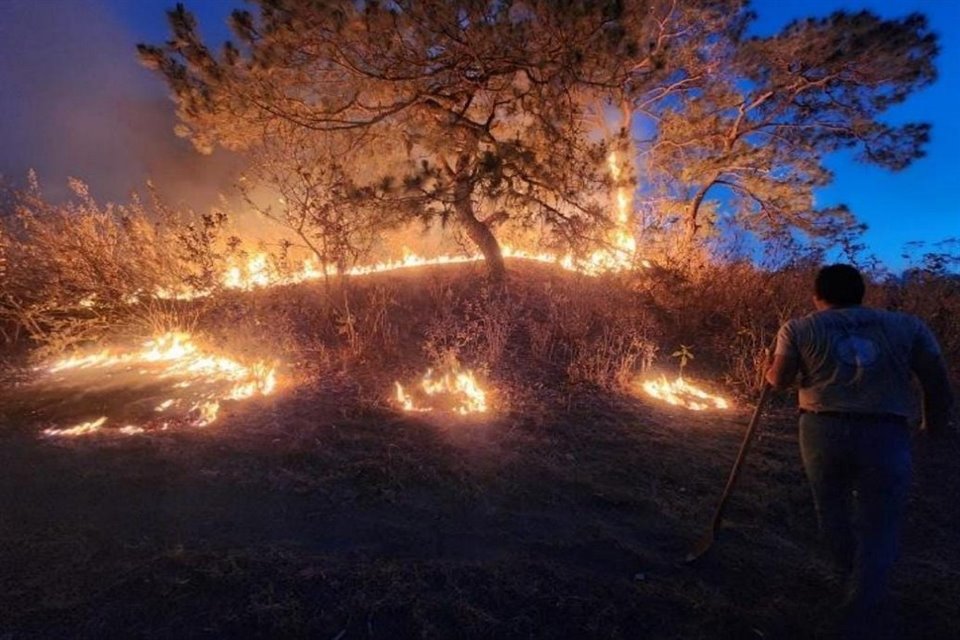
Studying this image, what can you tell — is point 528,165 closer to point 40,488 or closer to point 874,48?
point 40,488

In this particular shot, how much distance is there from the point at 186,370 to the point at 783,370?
6318 millimetres

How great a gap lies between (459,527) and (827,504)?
2.04 metres

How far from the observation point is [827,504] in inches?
109

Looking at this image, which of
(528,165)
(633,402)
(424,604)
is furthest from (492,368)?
(424,604)

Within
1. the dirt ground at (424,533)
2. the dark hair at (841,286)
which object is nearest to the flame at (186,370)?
the dirt ground at (424,533)

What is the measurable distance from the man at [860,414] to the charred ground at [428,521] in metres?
0.38

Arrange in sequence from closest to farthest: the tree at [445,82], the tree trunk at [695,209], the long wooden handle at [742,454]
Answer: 1. the long wooden handle at [742,454]
2. the tree at [445,82]
3. the tree trunk at [695,209]

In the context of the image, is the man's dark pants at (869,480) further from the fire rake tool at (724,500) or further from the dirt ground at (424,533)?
the fire rake tool at (724,500)

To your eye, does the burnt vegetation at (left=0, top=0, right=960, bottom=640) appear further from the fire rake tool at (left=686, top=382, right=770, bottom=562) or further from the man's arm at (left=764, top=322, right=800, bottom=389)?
the man's arm at (left=764, top=322, right=800, bottom=389)

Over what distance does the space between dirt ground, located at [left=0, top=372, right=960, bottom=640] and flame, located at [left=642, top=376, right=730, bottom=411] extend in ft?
1.97

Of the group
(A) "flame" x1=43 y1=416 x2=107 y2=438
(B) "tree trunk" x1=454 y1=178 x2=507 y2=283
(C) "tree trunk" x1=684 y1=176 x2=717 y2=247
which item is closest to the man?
(A) "flame" x1=43 y1=416 x2=107 y2=438

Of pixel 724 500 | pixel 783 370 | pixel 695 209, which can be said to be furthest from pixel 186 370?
pixel 695 209

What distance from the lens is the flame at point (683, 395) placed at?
591 centimetres

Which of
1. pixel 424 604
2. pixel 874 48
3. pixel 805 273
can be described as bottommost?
pixel 424 604
